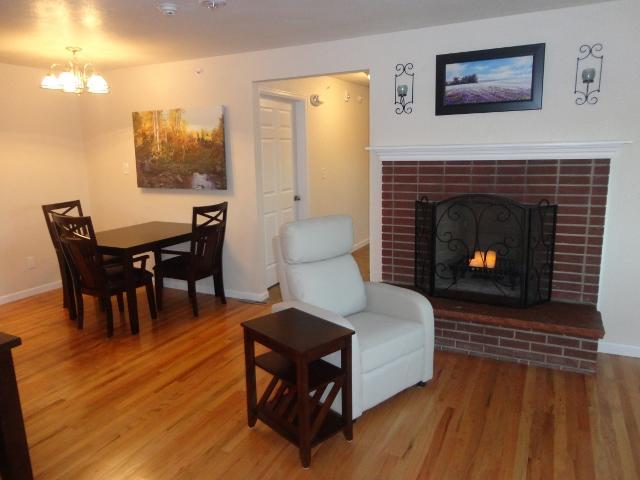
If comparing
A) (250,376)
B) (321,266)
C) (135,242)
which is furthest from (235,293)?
(250,376)

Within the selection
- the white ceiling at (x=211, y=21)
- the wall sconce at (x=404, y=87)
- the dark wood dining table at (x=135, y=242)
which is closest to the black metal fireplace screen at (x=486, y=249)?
the wall sconce at (x=404, y=87)

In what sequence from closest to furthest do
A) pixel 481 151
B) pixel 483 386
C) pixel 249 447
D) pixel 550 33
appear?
pixel 249 447 < pixel 483 386 < pixel 550 33 < pixel 481 151

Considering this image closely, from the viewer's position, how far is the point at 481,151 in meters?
3.39

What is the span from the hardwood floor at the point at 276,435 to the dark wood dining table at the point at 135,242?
404mm

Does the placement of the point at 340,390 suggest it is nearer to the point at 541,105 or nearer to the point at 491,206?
the point at 491,206

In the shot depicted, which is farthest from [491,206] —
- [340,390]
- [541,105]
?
[340,390]

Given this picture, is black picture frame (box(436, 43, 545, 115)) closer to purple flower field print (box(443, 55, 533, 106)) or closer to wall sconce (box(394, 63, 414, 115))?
purple flower field print (box(443, 55, 533, 106))

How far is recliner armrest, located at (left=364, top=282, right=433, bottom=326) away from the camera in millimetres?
2818

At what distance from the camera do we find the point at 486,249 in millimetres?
3553

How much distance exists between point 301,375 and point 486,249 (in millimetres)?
2036

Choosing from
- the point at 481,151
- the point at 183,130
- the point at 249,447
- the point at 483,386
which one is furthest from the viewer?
the point at 183,130

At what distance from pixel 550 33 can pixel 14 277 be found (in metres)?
5.12

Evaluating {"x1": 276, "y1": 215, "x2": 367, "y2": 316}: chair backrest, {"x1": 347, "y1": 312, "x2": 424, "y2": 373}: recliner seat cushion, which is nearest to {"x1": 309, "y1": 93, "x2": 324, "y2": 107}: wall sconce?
{"x1": 276, "y1": 215, "x2": 367, "y2": 316}: chair backrest

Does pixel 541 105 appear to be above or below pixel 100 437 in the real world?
above
